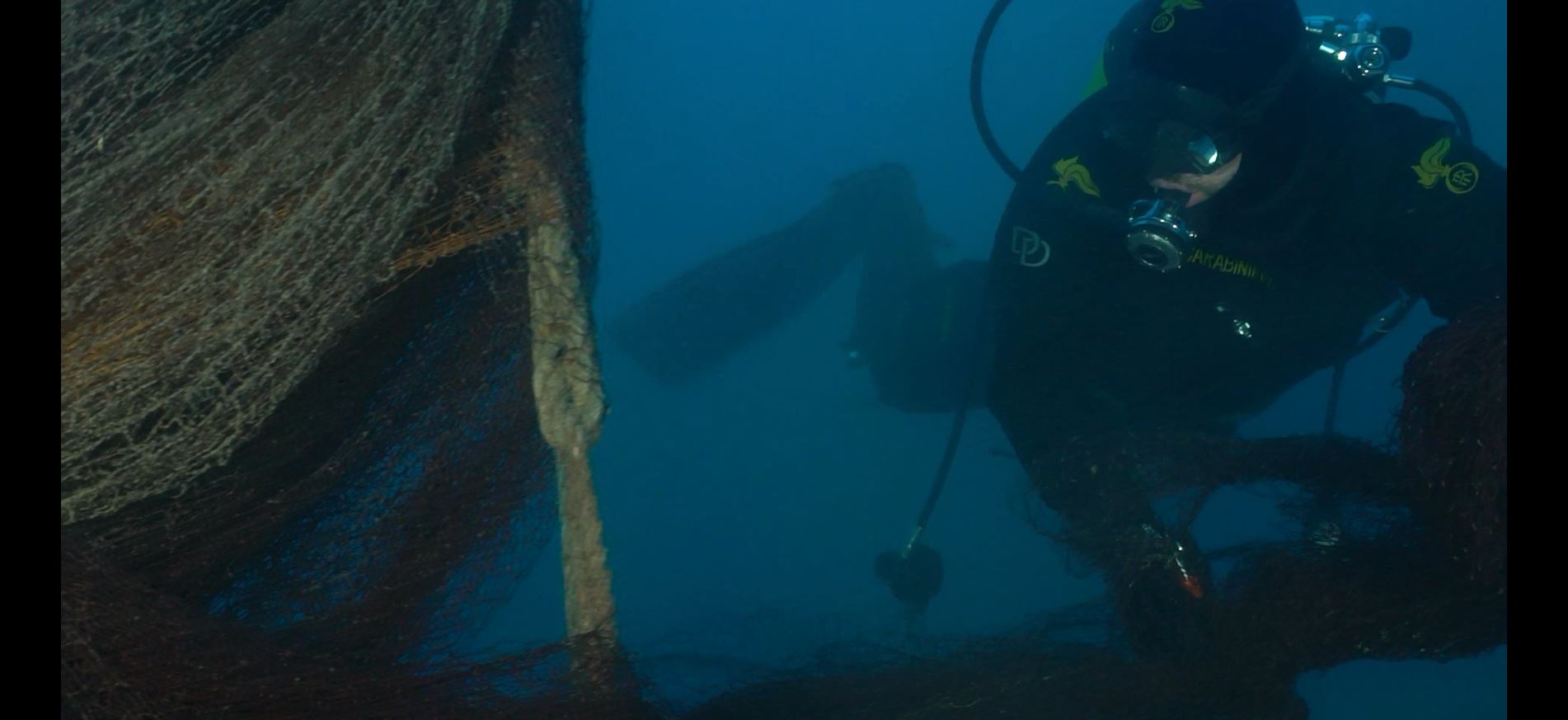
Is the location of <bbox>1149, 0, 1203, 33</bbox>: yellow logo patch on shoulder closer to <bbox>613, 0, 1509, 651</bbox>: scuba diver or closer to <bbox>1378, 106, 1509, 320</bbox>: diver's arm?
<bbox>613, 0, 1509, 651</bbox>: scuba diver

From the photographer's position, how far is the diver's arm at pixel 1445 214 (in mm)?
2838

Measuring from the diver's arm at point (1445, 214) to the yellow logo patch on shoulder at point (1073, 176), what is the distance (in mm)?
1098

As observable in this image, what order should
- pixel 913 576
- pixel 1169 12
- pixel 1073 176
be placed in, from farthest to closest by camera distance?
pixel 913 576, pixel 1073 176, pixel 1169 12

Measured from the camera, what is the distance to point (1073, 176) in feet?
11.8

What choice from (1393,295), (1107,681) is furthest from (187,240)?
(1393,295)

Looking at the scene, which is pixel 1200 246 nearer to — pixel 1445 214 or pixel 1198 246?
pixel 1198 246

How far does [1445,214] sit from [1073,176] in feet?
4.50

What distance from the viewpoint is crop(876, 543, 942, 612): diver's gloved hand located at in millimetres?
5801

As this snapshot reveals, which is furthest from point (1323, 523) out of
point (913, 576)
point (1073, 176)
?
point (913, 576)

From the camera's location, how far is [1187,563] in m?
2.88

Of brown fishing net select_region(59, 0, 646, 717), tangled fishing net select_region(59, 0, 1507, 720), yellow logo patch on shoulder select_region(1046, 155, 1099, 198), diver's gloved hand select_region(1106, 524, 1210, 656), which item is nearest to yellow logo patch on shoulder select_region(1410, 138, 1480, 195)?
tangled fishing net select_region(59, 0, 1507, 720)

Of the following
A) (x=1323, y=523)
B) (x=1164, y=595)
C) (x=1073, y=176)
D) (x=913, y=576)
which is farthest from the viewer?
(x=913, y=576)

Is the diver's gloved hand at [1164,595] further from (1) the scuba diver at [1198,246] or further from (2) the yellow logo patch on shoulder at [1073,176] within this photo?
(2) the yellow logo patch on shoulder at [1073,176]
